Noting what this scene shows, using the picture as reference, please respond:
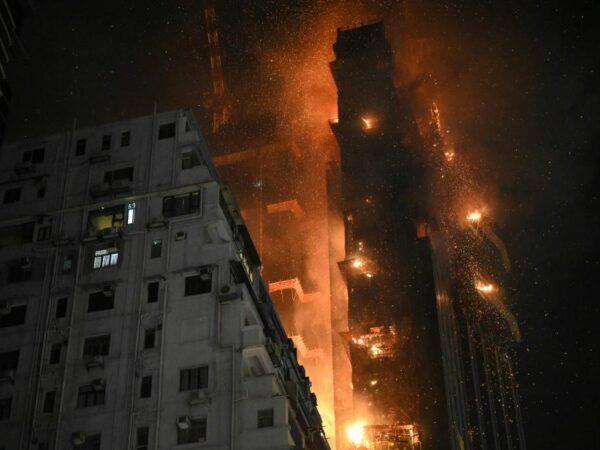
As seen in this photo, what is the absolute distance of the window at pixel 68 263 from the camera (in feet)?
145

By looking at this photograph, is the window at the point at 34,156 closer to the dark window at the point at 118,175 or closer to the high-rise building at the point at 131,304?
the high-rise building at the point at 131,304

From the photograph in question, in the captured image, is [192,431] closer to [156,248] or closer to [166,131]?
[156,248]

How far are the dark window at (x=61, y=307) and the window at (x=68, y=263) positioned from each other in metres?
1.91

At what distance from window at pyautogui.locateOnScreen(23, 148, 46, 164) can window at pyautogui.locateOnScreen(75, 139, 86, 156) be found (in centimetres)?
226

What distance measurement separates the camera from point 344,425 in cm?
8312

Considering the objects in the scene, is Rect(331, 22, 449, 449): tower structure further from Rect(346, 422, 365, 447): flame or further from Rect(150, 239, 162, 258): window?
Rect(150, 239, 162, 258): window

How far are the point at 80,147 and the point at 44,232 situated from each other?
21.0ft

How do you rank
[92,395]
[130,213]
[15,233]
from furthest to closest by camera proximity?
[15,233]
[130,213]
[92,395]

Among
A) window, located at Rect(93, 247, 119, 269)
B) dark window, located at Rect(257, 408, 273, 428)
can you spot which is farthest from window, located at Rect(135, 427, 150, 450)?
window, located at Rect(93, 247, 119, 269)

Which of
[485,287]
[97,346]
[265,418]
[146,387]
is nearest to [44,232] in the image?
[97,346]

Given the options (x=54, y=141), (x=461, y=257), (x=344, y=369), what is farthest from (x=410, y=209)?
(x=54, y=141)

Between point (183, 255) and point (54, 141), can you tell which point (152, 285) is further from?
point (54, 141)

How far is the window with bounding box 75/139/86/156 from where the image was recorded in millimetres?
48594

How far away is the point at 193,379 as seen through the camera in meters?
39.3
